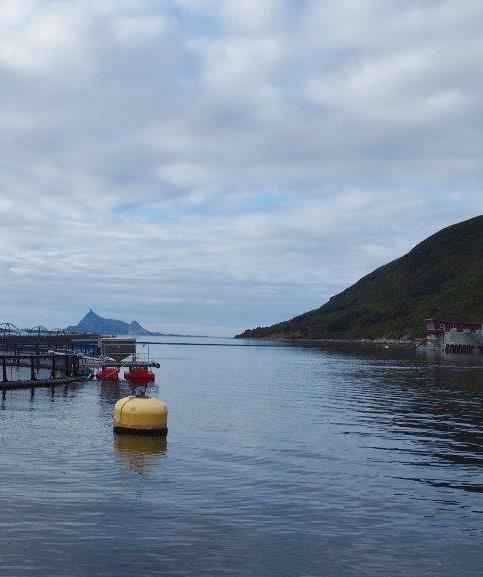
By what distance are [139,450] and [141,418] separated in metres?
4.02

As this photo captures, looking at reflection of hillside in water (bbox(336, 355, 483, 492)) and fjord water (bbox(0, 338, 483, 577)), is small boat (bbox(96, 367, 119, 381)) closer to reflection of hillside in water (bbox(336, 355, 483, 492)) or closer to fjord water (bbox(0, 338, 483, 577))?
reflection of hillside in water (bbox(336, 355, 483, 492))

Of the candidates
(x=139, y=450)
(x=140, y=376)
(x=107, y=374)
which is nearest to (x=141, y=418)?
(x=139, y=450)

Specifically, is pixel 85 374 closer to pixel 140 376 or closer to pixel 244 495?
pixel 140 376

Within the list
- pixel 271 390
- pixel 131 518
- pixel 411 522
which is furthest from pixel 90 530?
pixel 271 390

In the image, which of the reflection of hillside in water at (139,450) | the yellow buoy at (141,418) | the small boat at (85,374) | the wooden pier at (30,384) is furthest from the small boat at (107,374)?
the reflection of hillside in water at (139,450)

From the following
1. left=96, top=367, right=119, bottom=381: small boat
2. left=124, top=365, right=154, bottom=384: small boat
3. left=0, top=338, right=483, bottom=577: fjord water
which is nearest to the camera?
left=0, top=338, right=483, bottom=577: fjord water

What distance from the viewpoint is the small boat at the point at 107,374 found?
9500 centimetres

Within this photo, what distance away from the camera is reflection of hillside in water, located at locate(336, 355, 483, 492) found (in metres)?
32.9

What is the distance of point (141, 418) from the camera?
131 feet

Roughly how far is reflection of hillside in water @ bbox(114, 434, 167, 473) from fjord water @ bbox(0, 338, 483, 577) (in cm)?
11

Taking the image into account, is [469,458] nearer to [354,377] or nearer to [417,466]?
[417,466]

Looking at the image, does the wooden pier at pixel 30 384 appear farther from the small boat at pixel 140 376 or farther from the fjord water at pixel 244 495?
the fjord water at pixel 244 495

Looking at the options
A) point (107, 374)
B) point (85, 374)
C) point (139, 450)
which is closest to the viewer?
point (139, 450)

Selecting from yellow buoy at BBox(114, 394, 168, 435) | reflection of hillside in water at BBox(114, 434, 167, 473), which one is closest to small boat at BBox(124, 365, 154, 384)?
yellow buoy at BBox(114, 394, 168, 435)
